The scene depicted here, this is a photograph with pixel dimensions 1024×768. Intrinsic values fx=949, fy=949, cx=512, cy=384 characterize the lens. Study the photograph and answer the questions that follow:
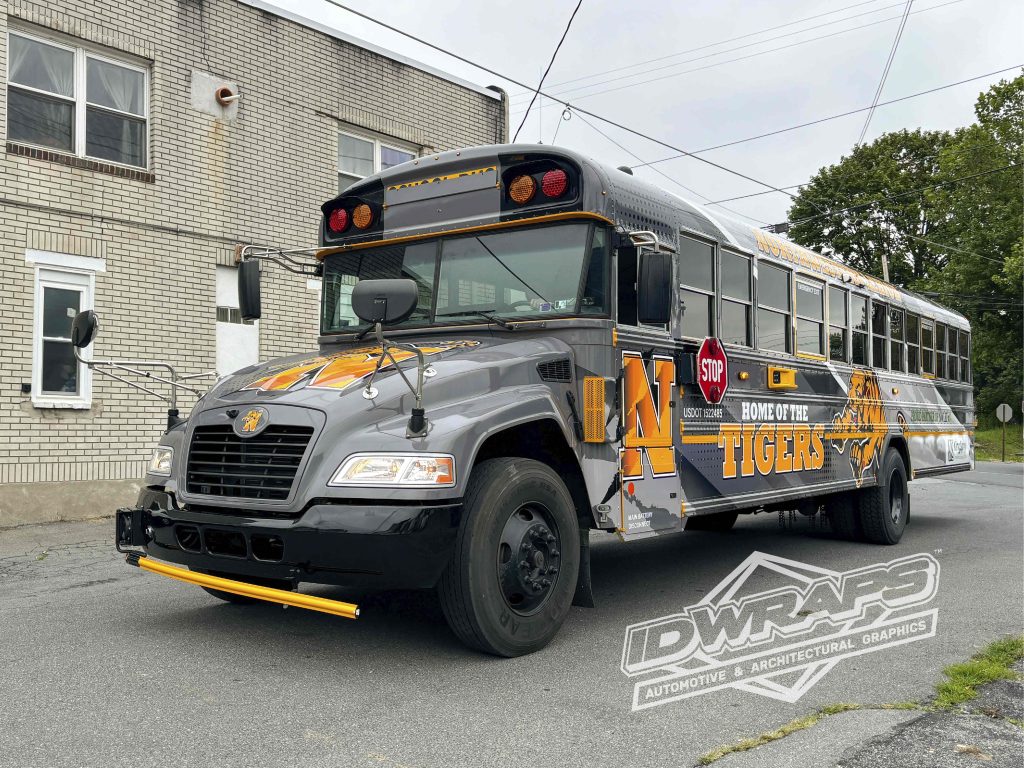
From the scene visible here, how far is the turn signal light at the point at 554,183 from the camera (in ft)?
18.0

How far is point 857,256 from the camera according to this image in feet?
152

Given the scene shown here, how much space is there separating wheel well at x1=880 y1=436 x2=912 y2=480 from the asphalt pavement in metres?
2.83

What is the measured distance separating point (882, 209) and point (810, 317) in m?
40.7

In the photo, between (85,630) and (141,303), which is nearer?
(85,630)

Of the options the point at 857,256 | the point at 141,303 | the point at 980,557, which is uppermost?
the point at 857,256

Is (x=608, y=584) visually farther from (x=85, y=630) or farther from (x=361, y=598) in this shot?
(x=85, y=630)

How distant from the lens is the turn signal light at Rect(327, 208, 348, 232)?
6422 millimetres

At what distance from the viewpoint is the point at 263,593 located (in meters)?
4.31

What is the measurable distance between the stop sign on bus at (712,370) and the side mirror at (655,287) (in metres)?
1.15

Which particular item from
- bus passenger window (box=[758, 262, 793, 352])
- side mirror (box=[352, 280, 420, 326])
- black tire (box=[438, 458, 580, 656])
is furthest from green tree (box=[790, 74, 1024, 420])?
side mirror (box=[352, 280, 420, 326])

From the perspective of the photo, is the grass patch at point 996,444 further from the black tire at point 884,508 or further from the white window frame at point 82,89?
the white window frame at point 82,89

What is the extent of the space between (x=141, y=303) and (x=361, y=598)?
6.75 metres

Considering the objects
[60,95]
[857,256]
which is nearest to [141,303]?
[60,95]

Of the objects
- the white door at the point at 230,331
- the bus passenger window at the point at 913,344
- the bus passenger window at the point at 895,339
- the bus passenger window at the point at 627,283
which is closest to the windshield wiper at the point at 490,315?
the bus passenger window at the point at 627,283
